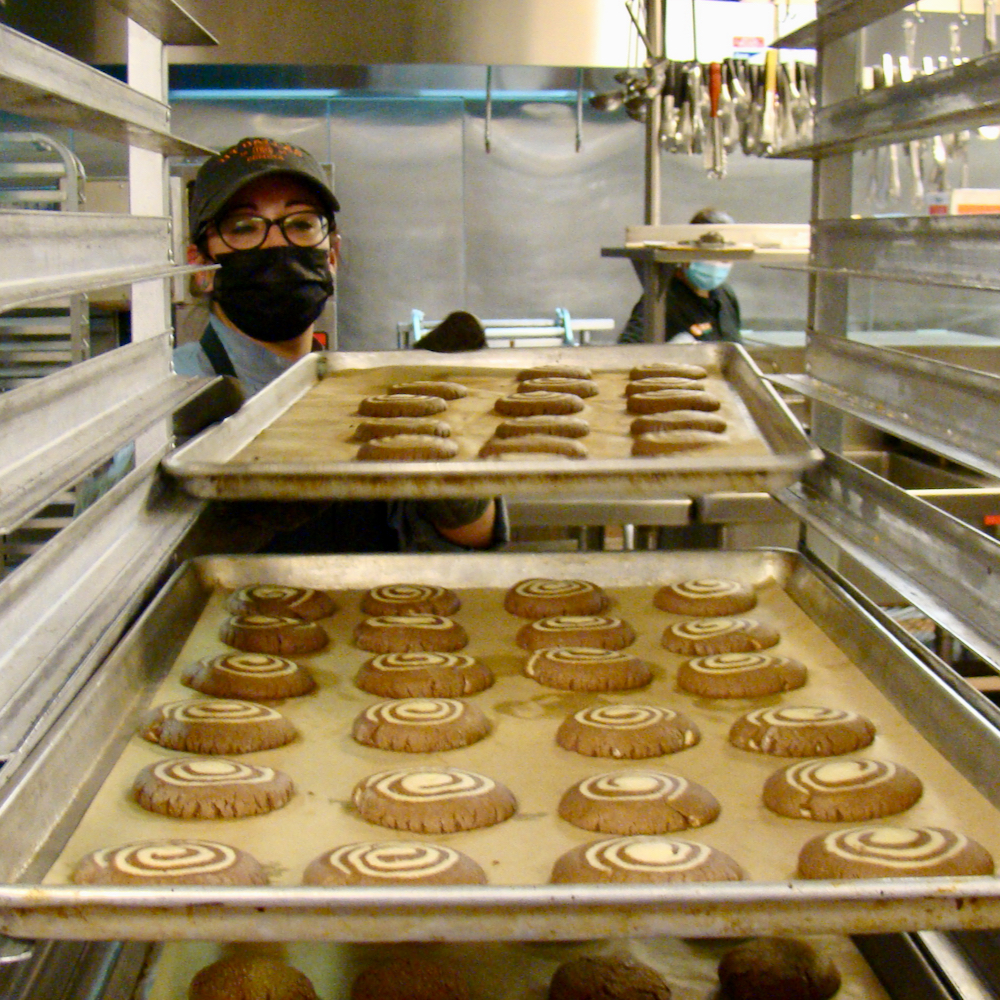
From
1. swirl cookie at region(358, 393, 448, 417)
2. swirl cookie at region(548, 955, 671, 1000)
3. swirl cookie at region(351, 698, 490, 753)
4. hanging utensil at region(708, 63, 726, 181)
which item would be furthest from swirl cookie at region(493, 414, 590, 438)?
hanging utensil at region(708, 63, 726, 181)

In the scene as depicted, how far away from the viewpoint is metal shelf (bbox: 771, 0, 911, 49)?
1420 mm

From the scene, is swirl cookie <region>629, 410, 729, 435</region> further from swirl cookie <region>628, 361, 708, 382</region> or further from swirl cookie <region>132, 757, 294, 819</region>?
swirl cookie <region>132, 757, 294, 819</region>

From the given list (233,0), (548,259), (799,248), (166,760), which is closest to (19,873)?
(166,760)

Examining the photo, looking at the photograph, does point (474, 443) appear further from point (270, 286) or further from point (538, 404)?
point (270, 286)

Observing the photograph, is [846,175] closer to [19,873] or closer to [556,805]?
[556,805]

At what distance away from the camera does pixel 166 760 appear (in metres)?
1.23

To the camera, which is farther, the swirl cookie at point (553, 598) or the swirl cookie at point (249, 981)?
the swirl cookie at point (553, 598)

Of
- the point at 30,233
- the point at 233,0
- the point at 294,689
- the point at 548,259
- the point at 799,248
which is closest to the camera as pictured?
the point at 30,233

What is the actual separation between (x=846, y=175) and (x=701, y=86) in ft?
7.19

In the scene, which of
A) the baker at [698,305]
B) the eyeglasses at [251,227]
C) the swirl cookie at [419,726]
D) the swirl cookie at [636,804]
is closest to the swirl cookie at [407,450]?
the swirl cookie at [419,726]

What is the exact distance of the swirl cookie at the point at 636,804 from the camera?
1127mm

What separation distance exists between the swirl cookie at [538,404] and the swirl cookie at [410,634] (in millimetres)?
474

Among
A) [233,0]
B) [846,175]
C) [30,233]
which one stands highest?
[233,0]

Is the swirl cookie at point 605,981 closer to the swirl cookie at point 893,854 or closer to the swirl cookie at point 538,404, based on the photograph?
the swirl cookie at point 893,854
